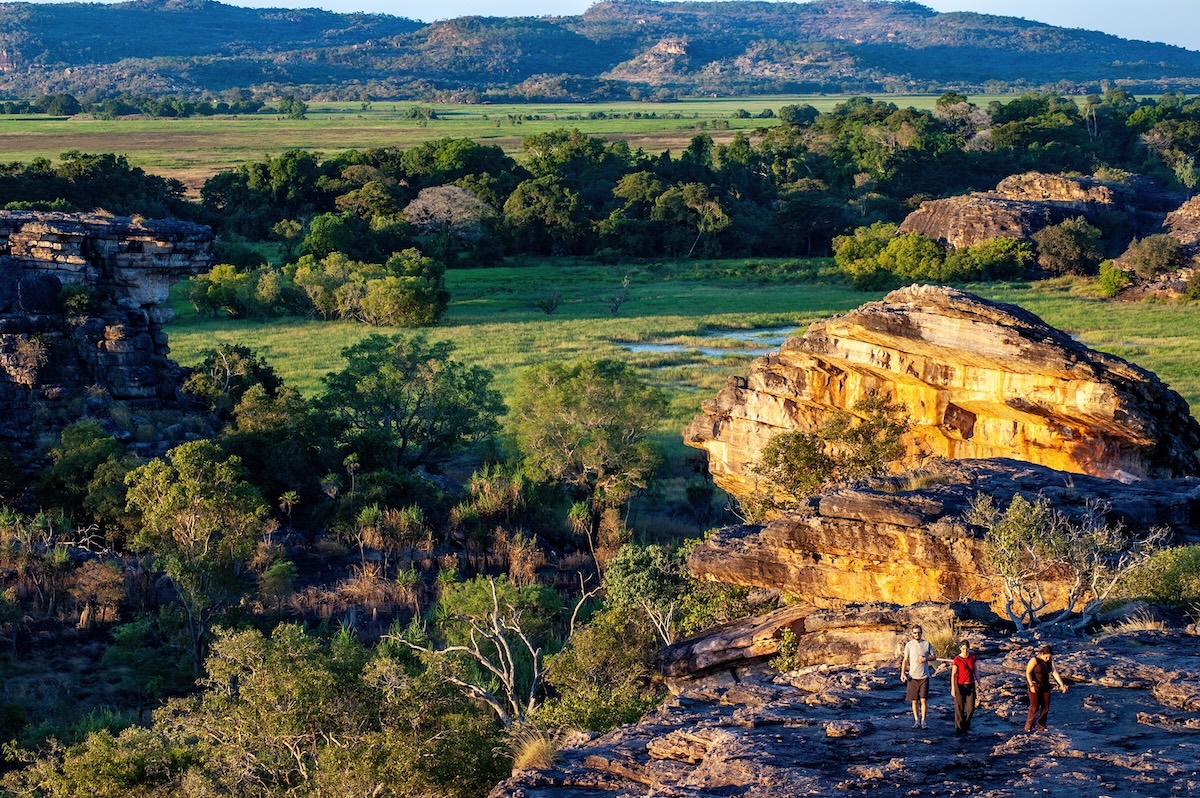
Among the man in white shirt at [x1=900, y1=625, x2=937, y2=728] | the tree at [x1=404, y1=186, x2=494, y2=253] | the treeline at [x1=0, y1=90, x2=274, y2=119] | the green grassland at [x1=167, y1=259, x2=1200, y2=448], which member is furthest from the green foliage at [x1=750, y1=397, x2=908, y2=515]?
the treeline at [x1=0, y1=90, x2=274, y2=119]

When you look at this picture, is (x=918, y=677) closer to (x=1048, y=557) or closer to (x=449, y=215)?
(x=1048, y=557)

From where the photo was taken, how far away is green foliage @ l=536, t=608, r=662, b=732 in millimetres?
16781

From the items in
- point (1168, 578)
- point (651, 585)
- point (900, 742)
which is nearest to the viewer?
point (900, 742)

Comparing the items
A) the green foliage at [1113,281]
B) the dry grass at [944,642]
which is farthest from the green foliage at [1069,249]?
the dry grass at [944,642]

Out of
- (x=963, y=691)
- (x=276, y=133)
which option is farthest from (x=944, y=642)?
(x=276, y=133)

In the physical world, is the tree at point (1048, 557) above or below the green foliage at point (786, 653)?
above

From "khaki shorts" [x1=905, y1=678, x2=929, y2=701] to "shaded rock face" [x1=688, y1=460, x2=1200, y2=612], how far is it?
15.9 ft

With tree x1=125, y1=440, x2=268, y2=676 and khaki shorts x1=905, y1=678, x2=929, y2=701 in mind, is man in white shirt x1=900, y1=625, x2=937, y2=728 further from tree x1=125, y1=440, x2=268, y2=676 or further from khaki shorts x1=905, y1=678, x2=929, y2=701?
tree x1=125, y1=440, x2=268, y2=676

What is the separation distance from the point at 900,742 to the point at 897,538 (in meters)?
6.33

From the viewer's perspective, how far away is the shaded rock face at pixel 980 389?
79.0ft

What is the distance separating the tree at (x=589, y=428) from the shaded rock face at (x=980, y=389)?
119 inches

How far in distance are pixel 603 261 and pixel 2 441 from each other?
173 feet

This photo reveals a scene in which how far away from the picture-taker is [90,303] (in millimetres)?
34062

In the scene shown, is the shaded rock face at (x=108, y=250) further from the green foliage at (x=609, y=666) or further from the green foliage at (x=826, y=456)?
the green foliage at (x=609, y=666)
